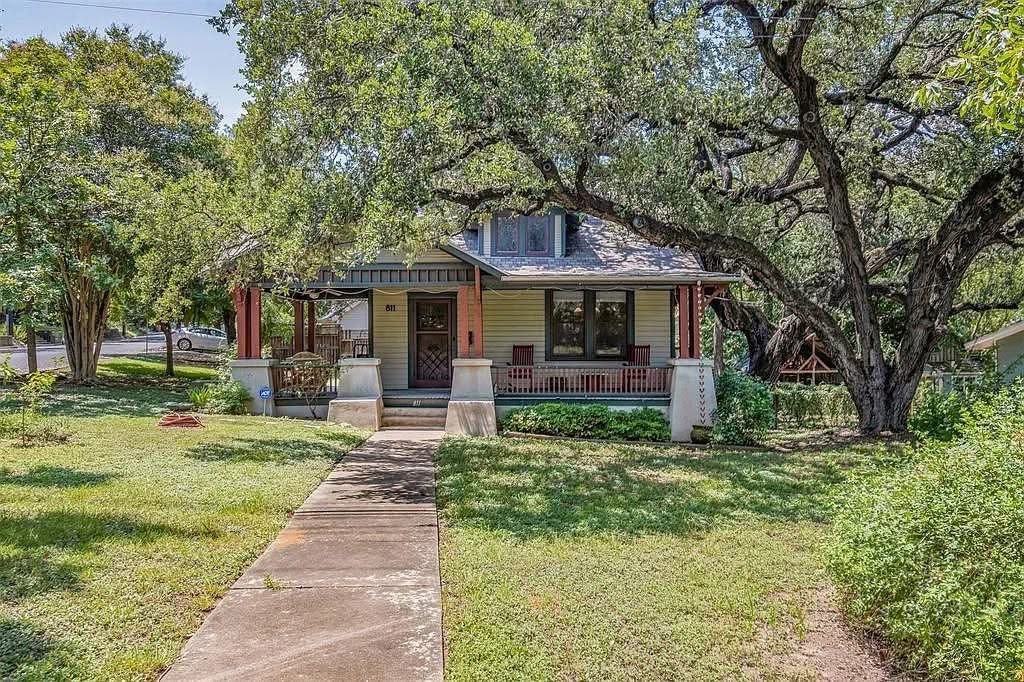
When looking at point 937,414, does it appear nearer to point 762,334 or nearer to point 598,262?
point 598,262

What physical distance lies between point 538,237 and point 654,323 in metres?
3.48

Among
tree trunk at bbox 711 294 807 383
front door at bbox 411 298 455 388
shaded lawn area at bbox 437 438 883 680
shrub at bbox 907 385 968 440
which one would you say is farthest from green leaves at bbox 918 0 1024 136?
tree trunk at bbox 711 294 807 383

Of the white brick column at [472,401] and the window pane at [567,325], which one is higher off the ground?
the window pane at [567,325]

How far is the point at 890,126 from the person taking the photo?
47.0 ft

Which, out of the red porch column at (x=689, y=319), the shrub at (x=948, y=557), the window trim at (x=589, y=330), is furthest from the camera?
the window trim at (x=589, y=330)

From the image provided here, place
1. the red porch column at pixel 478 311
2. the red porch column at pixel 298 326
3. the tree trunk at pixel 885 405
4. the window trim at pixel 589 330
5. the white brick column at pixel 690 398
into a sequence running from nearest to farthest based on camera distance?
the tree trunk at pixel 885 405 < the red porch column at pixel 478 311 < the white brick column at pixel 690 398 < the window trim at pixel 589 330 < the red porch column at pixel 298 326

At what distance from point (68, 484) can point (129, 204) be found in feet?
33.6

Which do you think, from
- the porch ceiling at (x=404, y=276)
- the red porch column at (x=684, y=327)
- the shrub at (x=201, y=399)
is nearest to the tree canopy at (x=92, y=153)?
the shrub at (x=201, y=399)

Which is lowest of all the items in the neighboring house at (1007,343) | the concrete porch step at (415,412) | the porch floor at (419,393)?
the concrete porch step at (415,412)

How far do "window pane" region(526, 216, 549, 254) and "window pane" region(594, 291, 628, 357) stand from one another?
185cm

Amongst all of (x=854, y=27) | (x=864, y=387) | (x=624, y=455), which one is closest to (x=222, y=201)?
(x=624, y=455)

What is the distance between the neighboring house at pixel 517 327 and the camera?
14570mm

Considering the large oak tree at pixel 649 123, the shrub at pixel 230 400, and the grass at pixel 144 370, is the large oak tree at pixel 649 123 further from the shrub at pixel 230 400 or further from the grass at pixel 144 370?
the grass at pixel 144 370

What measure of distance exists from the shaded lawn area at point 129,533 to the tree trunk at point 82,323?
970 centimetres
